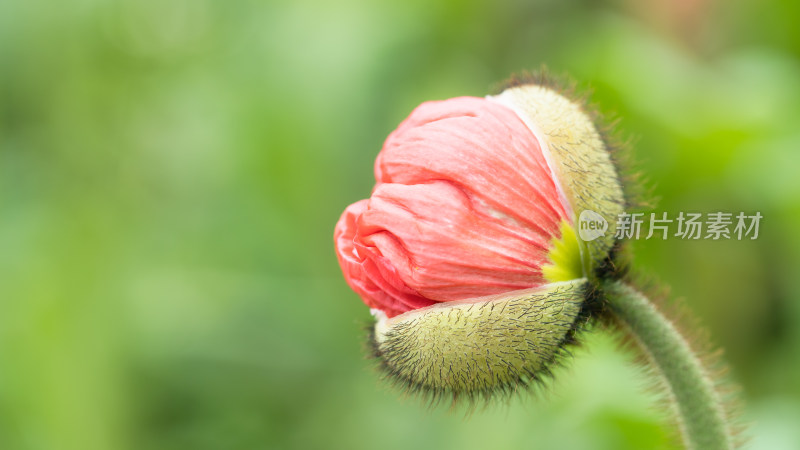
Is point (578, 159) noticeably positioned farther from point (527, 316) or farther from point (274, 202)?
point (274, 202)

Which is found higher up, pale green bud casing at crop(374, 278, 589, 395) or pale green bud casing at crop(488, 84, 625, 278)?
pale green bud casing at crop(488, 84, 625, 278)

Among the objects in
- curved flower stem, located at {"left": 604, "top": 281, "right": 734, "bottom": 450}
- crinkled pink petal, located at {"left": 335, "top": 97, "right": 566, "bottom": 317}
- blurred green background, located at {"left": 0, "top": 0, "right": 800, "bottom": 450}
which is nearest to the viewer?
crinkled pink petal, located at {"left": 335, "top": 97, "right": 566, "bottom": 317}

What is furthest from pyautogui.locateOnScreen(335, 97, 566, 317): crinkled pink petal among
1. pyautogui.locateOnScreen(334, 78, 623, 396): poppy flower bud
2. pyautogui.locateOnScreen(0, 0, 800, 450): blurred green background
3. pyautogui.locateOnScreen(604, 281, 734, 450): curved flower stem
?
pyautogui.locateOnScreen(0, 0, 800, 450): blurred green background

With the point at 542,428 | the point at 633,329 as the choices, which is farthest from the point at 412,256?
the point at 542,428

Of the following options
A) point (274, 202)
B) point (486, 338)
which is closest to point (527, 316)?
point (486, 338)

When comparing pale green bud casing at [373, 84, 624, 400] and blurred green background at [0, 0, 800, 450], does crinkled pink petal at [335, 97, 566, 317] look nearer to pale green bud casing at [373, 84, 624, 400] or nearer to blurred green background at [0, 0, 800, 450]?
pale green bud casing at [373, 84, 624, 400]

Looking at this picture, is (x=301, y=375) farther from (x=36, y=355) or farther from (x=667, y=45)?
(x=667, y=45)
